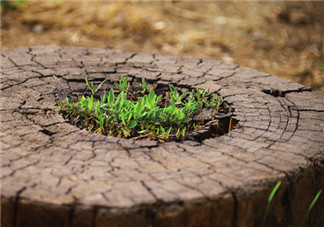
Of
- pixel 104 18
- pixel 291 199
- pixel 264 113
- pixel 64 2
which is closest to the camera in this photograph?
pixel 291 199

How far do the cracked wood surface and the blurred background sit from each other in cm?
291

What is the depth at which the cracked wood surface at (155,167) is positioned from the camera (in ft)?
Result: 5.03

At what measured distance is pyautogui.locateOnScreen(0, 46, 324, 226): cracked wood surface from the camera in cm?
153

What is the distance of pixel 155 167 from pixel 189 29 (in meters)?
4.62

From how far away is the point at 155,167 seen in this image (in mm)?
1757

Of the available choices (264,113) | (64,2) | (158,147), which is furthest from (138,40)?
(158,147)

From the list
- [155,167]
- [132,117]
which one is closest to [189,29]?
[132,117]

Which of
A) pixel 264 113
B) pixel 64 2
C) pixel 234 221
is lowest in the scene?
pixel 234 221

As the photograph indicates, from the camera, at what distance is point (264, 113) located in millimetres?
2383

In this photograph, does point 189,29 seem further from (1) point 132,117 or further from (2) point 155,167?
(2) point 155,167

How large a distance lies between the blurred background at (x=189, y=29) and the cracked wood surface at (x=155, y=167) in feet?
9.56

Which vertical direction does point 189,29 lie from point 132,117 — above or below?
above

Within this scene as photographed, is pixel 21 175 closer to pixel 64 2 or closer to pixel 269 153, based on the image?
pixel 269 153

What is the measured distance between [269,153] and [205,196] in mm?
506
